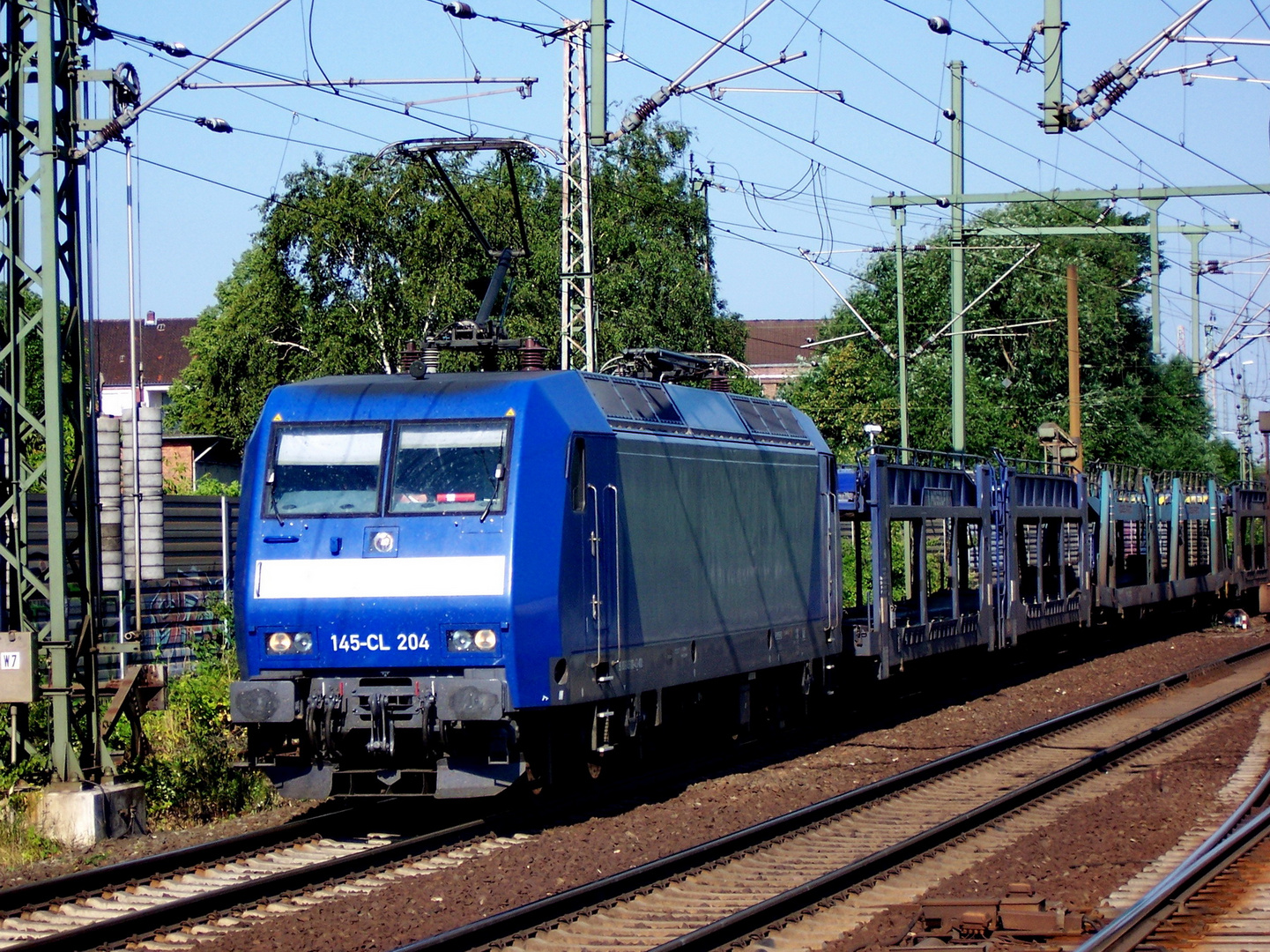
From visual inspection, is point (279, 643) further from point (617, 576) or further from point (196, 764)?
point (617, 576)

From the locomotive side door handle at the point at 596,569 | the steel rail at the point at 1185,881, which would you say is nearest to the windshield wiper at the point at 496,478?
the locomotive side door handle at the point at 596,569

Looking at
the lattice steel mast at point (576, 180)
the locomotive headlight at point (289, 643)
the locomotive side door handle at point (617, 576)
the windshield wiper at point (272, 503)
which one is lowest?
the locomotive headlight at point (289, 643)

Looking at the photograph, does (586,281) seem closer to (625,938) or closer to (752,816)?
(752,816)

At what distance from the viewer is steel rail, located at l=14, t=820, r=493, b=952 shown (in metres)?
8.20

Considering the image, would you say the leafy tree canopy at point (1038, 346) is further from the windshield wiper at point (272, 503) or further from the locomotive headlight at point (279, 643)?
the locomotive headlight at point (279, 643)

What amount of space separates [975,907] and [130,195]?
843 centimetres

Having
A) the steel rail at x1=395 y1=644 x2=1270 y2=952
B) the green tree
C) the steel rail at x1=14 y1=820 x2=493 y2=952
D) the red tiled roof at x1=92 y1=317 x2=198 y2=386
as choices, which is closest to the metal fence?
the steel rail at x1=14 y1=820 x2=493 y2=952

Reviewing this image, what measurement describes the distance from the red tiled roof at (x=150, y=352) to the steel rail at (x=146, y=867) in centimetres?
7677

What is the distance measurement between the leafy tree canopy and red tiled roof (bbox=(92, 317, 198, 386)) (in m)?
42.0

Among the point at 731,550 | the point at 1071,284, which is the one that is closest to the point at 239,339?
the point at 1071,284

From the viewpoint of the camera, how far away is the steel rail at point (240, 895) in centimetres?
820

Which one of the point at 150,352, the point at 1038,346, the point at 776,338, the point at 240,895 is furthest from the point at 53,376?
the point at 776,338

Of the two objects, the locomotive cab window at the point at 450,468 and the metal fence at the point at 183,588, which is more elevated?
the locomotive cab window at the point at 450,468

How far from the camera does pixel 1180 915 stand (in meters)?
8.46
